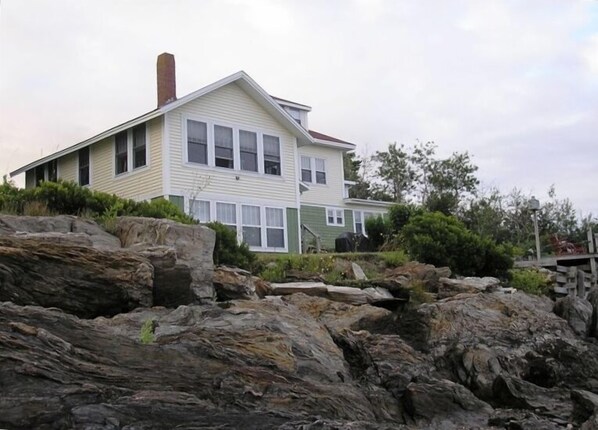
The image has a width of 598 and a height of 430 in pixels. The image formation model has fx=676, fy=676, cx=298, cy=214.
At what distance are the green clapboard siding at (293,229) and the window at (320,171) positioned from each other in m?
6.04

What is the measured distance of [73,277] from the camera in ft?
29.0

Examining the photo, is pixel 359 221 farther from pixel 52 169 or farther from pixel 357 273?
pixel 357 273

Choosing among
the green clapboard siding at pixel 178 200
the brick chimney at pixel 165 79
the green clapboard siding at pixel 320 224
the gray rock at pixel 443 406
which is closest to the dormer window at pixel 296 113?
the green clapboard siding at pixel 320 224

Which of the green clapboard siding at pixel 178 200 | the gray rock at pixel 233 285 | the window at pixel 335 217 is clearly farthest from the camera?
the window at pixel 335 217

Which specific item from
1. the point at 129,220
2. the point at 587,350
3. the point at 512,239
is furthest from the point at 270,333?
the point at 512,239

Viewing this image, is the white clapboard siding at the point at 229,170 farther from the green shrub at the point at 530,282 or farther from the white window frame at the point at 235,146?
the green shrub at the point at 530,282

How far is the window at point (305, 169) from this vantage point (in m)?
31.1

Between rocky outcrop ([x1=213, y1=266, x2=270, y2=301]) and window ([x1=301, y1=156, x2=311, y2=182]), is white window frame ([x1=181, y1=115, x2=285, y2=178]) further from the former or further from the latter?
rocky outcrop ([x1=213, y1=266, x2=270, y2=301])

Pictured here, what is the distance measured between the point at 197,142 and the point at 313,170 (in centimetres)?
892

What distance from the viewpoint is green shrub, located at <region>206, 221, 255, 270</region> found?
1426 cm

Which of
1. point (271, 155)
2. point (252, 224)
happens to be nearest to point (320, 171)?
point (271, 155)

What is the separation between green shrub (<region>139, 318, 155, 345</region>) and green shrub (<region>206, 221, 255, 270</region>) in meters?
6.01

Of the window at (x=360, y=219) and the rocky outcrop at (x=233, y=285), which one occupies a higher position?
the window at (x=360, y=219)

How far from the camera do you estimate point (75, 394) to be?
232 inches
